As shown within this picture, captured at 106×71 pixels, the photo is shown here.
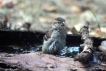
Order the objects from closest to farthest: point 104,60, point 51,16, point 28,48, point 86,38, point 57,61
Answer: point 57,61, point 104,60, point 86,38, point 28,48, point 51,16

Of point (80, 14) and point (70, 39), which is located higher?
point (80, 14)

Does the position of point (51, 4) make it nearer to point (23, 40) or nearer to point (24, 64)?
point (23, 40)

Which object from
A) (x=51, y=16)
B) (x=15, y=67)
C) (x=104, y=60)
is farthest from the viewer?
(x=51, y=16)

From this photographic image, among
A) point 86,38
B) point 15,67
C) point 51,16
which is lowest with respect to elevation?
point 15,67

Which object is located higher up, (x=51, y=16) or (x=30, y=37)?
(x=51, y=16)

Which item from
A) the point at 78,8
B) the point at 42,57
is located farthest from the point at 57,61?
the point at 78,8

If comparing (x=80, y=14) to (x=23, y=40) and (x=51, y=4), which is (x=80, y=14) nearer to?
(x=51, y=4)

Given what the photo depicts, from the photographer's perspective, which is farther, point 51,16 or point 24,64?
point 51,16

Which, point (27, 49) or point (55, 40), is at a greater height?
point (55, 40)

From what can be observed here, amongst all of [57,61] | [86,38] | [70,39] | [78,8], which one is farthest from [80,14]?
[57,61]
